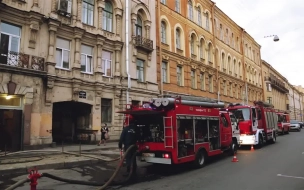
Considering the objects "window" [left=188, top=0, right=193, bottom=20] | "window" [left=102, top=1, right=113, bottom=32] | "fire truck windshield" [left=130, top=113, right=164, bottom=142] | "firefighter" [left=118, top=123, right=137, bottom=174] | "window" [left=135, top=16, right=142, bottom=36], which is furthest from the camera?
"window" [left=188, top=0, right=193, bottom=20]

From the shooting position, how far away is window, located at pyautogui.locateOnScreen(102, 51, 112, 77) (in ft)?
68.5

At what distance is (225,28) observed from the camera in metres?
39.8

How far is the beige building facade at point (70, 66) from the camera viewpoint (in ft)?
50.4

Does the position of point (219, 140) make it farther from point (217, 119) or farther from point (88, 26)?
point (88, 26)

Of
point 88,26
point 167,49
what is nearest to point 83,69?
point 88,26

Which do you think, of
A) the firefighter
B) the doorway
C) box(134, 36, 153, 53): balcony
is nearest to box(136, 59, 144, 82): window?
box(134, 36, 153, 53): balcony

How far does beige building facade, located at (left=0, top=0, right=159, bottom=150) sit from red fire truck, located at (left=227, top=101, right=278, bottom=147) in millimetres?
8518

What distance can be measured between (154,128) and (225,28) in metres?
33.1

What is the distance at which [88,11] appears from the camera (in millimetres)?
20281

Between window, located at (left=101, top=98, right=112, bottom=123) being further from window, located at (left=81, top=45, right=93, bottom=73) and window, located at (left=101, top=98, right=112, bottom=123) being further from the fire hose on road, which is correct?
the fire hose on road

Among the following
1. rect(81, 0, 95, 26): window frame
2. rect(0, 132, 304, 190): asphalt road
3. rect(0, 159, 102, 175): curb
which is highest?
rect(81, 0, 95, 26): window frame

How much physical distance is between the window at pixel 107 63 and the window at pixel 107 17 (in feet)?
6.85

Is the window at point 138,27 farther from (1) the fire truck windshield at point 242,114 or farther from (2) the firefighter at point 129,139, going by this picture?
(2) the firefighter at point 129,139

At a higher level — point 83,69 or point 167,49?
point 167,49
